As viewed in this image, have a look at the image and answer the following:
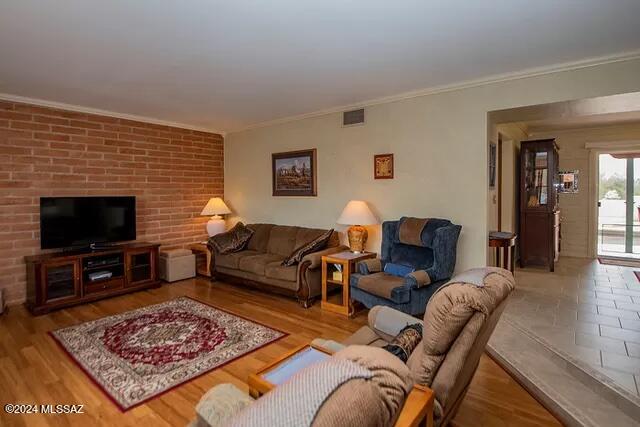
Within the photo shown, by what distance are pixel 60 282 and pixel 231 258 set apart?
1.94 metres

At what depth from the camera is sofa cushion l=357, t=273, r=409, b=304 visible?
3.21m

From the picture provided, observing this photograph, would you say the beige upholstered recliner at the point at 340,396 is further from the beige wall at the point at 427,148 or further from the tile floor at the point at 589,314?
the beige wall at the point at 427,148

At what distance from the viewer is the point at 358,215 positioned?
13.4ft

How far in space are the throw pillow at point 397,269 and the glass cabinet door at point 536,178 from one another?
329cm

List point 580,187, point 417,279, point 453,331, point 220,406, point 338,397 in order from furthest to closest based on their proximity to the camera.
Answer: point 580,187
point 417,279
point 453,331
point 220,406
point 338,397

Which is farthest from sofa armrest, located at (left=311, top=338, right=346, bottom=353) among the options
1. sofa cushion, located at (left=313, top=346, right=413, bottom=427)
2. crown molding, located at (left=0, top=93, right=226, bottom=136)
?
crown molding, located at (left=0, top=93, right=226, bottom=136)

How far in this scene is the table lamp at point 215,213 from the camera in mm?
5668

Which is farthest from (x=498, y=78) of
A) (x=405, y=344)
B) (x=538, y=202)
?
(x=538, y=202)

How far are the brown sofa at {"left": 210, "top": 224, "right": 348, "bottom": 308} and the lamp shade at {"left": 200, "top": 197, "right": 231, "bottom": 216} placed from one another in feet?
2.17

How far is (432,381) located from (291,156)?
4.13 metres

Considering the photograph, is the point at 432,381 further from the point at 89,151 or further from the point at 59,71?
the point at 89,151

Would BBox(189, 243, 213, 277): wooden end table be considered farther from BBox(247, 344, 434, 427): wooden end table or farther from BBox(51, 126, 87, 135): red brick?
BBox(247, 344, 434, 427): wooden end table

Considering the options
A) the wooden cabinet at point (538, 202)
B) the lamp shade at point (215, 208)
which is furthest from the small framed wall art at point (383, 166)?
the wooden cabinet at point (538, 202)

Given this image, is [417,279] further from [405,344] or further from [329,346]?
[405,344]
